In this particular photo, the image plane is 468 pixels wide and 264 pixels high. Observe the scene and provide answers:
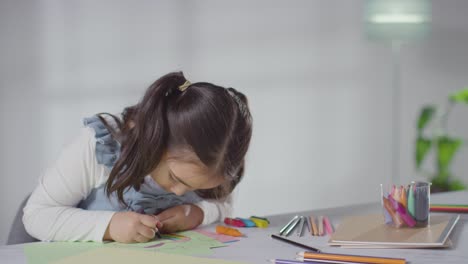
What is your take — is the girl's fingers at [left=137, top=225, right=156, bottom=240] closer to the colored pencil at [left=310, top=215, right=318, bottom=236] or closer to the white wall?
the colored pencil at [left=310, top=215, right=318, bottom=236]

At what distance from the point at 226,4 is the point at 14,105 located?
47.6 inches

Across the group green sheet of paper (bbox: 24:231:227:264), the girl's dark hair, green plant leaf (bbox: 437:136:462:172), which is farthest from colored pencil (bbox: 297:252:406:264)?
green plant leaf (bbox: 437:136:462:172)

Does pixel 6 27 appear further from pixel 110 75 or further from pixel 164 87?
pixel 164 87

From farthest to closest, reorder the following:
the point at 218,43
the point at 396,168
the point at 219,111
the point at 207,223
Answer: the point at 396,168, the point at 218,43, the point at 207,223, the point at 219,111

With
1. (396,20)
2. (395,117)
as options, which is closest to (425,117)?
(395,117)

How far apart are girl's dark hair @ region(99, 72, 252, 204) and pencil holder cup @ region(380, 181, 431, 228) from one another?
29 centimetres

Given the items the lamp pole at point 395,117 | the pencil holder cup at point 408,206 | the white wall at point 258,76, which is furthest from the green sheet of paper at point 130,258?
the lamp pole at point 395,117

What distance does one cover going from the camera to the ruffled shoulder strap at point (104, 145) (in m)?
1.23

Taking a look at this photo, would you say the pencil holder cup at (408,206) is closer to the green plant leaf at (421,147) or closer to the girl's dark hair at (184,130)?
the girl's dark hair at (184,130)

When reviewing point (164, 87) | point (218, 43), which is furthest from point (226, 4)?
point (164, 87)

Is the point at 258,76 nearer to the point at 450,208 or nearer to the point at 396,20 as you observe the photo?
the point at 396,20

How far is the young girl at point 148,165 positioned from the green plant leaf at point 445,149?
2337 mm

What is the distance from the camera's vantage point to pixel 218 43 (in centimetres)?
331

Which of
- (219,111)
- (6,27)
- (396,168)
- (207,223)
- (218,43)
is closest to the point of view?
(219,111)
